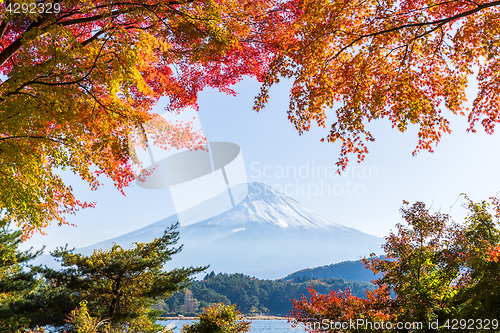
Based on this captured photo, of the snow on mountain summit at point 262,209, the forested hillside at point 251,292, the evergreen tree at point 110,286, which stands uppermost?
the snow on mountain summit at point 262,209

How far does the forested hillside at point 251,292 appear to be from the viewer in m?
54.4

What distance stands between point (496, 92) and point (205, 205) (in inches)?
5954

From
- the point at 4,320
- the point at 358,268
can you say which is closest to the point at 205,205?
the point at 358,268

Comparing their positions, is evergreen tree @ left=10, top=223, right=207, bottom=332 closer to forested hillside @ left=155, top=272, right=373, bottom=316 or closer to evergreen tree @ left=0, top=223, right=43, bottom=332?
evergreen tree @ left=0, top=223, right=43, bottom=332

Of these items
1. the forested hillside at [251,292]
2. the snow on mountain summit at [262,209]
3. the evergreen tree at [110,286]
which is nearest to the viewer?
the evergreen tree at [110,286]

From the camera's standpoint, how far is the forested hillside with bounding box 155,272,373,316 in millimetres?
54438

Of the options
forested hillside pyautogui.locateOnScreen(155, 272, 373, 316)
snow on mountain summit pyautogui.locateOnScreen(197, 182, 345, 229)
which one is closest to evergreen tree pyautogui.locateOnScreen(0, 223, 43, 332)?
forested hillside pyautogui.locateOnScreen(155, 272, 373, 316)

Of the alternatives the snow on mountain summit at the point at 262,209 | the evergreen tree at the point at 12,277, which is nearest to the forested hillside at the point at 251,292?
the evergreen tree at the point at 12,277

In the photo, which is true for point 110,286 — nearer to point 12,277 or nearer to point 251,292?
point 12,277

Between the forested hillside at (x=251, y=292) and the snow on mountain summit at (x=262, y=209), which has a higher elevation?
the snow on mountain summit at (x=262, y=209)

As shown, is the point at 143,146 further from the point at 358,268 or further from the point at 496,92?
the point at 358,268

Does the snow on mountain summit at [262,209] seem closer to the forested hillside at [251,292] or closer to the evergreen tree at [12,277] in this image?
the forested hillside at [251,292]

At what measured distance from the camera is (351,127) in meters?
4.51

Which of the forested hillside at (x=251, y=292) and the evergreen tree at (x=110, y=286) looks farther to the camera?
the forested hillside at (x=251, y=292)
